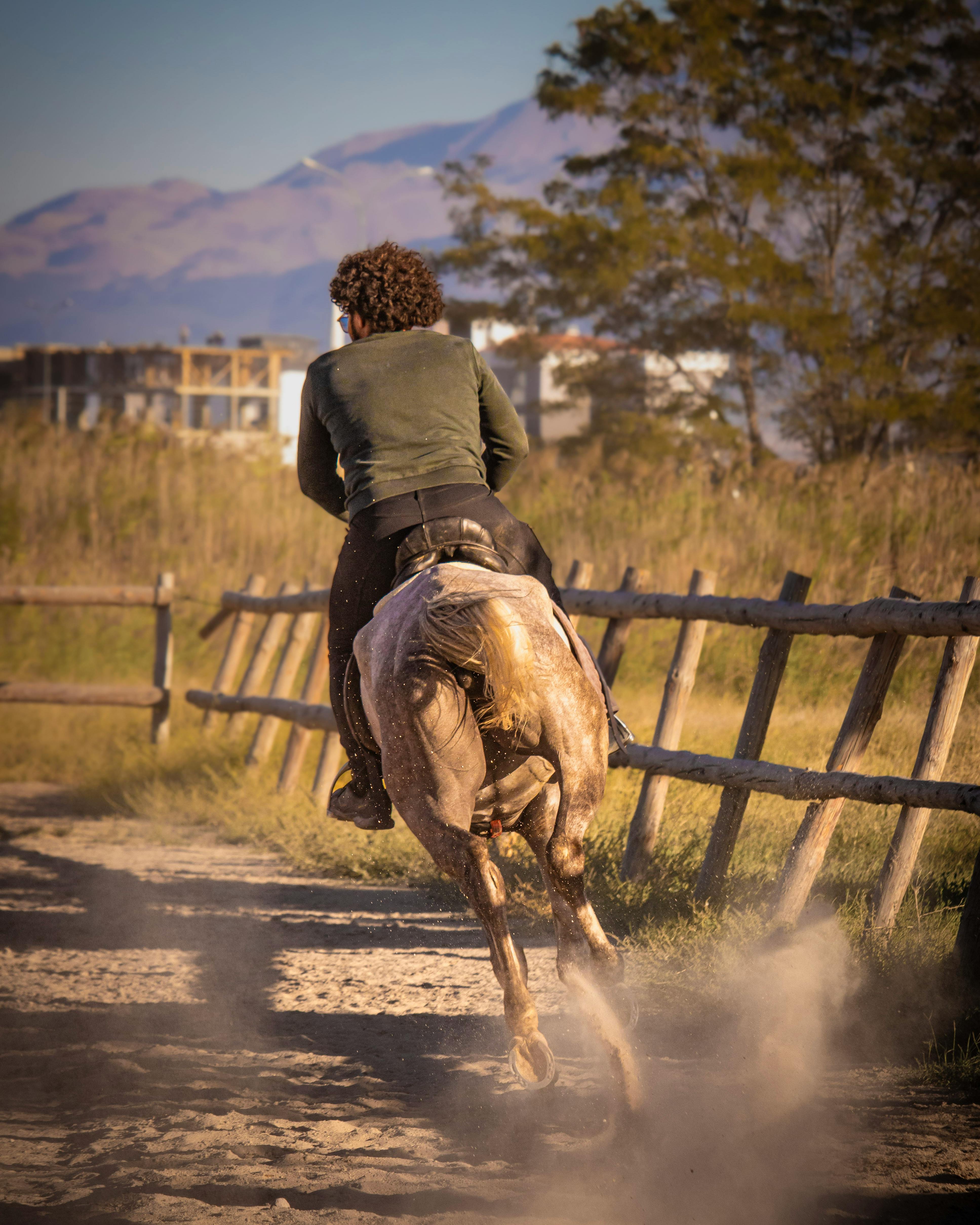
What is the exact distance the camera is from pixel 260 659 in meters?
8.91

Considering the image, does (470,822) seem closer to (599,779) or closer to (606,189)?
(599,779)

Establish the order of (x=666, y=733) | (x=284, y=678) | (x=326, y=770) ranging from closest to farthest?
(x=666, y=733) < (x=326, y=770) < (x=284, y=678)

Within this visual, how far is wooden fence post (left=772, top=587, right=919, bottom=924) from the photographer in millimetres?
4539

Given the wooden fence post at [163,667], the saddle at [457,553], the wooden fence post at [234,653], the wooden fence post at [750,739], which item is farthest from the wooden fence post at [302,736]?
the saddle at [457,553]

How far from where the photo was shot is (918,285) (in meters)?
20.5

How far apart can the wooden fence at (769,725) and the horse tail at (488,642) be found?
185cm

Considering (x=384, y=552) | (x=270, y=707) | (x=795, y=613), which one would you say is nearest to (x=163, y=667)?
(x=270, y=707)

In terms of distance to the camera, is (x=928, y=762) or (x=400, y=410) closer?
(x=400, y=410)

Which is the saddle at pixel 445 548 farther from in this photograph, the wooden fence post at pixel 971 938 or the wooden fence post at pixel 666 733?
the wooden fence post at pixel 666 733

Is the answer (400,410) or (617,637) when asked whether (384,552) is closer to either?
(400,410)

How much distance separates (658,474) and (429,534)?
33.9 feet

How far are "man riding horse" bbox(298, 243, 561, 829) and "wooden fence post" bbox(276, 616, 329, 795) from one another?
3.92 m

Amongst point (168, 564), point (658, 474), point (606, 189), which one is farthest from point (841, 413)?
point (168, 564)

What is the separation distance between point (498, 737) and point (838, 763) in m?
1.99
